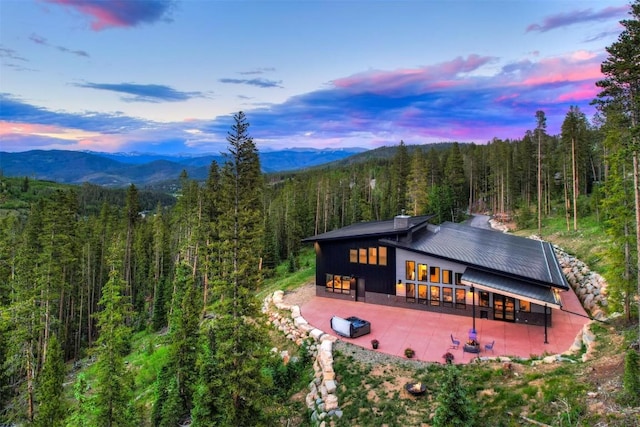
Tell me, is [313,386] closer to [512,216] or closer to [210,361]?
[210,361]

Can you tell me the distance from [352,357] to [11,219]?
39.0 meters

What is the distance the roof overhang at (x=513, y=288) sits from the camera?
17.5 m

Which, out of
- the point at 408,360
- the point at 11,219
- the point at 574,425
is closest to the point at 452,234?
the point at 408,360

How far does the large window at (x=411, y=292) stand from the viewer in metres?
23.3

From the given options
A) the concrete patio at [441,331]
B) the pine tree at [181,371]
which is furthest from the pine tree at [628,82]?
the pine tree at [181,371]

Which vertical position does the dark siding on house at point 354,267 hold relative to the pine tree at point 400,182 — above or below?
below

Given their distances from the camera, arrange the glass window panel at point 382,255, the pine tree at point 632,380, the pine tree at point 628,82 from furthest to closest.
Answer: the glass window panel at point 382,255 → the pine tree at point 628,82 → the pine tree at point 632,380

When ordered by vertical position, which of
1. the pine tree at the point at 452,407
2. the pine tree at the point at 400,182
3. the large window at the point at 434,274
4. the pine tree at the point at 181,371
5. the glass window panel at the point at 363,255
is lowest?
the pine tree at the point at 181,371

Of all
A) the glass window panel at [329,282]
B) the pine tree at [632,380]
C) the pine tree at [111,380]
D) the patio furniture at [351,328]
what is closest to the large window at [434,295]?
the patio furniture at [351,328]

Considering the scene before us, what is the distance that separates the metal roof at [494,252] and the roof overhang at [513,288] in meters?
0.46

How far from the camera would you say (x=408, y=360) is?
16016 millimetres

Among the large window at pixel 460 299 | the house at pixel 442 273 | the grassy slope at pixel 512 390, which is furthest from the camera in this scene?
the large window at pixel 460 299

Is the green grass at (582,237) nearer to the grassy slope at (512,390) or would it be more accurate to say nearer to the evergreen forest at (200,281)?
the evergreen forest at (200,281)

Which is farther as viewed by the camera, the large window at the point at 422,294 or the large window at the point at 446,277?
the large window at the point at 422,294
